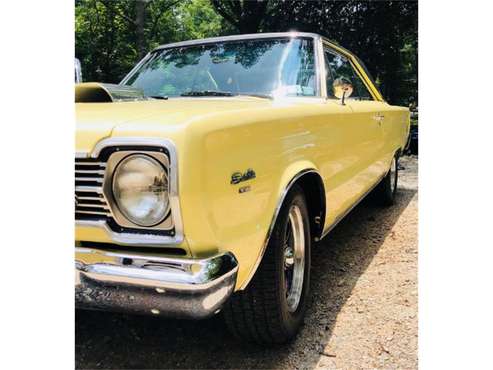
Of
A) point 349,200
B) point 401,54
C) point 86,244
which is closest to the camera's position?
point 86,244

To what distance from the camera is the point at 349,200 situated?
3.09m

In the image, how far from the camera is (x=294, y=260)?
7.57 feet

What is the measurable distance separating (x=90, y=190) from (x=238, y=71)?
1.42m

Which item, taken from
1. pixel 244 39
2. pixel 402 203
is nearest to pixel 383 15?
pixel 244 39

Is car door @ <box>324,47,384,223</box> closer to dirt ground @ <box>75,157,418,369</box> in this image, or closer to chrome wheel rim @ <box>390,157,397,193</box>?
dirt ground @ <box>75,157,418,369</box>

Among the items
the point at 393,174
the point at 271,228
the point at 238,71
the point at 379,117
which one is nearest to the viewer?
the point at 271,228

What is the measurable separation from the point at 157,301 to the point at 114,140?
53 centimetres

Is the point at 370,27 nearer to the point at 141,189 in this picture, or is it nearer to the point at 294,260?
the point at 294,260

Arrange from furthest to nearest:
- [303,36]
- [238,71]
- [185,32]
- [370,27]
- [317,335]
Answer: [370,27]
[185,32]
[303,36]
[238,71]
[317,335]

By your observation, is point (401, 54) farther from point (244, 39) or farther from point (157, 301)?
point (157, 301)

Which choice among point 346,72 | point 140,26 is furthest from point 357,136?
point 140,26
